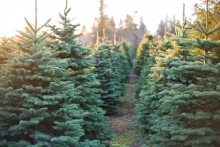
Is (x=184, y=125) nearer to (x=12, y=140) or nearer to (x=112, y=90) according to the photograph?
(x=12, y=140)

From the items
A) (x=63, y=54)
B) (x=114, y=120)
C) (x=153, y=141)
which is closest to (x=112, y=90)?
(x=114, y=120)

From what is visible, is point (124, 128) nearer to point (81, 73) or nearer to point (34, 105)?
point (81, 73)

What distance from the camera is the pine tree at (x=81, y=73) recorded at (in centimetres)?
737

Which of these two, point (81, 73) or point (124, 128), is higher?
point (81, 73)

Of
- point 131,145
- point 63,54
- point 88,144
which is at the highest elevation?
point 63,54

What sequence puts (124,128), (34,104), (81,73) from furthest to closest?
(124,128), (81,73), (34,104)

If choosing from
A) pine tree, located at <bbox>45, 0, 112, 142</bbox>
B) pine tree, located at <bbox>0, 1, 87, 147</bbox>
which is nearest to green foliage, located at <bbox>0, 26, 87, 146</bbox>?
pine tree, located at <bbox>0, 1, 87, 147</bbox>

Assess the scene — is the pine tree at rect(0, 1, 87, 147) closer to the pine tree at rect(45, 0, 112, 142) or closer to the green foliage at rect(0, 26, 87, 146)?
the green foliage at rect(0, 26, 87, 146)

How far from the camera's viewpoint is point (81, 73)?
7.90 metres

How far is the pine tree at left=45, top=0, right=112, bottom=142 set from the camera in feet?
24.2

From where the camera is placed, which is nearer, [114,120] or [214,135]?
[214,135]

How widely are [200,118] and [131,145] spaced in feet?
16.6

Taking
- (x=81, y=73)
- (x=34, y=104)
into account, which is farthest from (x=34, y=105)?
(x=81, y=73)

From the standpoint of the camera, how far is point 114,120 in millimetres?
13117
